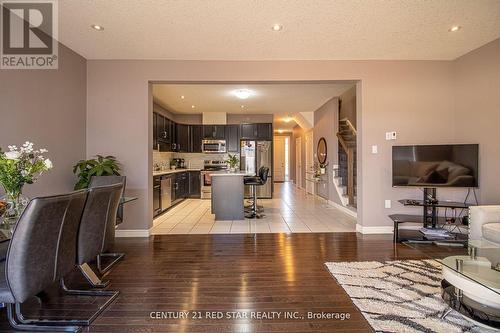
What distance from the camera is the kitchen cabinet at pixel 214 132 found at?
27.0 ft

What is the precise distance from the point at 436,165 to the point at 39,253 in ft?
14.7

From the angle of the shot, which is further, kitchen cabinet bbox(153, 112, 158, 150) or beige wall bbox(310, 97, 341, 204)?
beige wall bbox(310, 97, 341, 204)

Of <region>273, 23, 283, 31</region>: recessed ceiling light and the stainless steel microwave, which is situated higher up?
<region>273, 23, 283, 31</region>: recessed ceiling light

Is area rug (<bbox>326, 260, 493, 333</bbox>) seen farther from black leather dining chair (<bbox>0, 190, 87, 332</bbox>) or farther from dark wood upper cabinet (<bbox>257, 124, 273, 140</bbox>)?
dark wood upper cabinet (<bbox>257, 124, 273, 140</bbox>)

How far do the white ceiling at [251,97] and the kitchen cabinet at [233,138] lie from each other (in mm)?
531

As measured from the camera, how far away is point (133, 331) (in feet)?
6.04

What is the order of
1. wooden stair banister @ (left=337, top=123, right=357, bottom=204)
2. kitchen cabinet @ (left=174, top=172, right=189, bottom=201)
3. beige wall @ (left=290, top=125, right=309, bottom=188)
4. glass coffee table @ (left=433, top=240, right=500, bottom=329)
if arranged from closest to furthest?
glass coffee table @ (left=433, top=240, right=500, bottom=329), wooden stair banister @ (left=337, top=123, right=357, bottom=204), kitchen cabinet @ (left=174, top=172, right=189, bottom=201), beige wall @ (left=290, top=125, right=309, bottom=188)

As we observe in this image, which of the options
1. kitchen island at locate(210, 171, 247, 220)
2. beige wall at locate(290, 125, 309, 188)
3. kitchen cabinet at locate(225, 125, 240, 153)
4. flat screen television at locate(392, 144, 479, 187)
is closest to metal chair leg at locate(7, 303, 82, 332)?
kitchen island at locate(210, 171, 247, 220)

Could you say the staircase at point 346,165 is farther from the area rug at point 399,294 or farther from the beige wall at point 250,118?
the area rug at point 399,294

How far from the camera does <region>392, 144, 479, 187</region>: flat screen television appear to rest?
11.3 ft

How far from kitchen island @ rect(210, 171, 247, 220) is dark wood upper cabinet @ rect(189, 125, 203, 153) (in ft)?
10.8

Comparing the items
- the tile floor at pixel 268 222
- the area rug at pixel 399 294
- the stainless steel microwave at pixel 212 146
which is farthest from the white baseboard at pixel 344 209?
the stainless steel microwave at pixel 212 146

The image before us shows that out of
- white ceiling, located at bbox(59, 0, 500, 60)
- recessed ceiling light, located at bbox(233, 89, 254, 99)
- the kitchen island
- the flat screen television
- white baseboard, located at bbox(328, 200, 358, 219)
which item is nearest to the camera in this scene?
white ceiling, located at bbox(59, 0, 500, 60)

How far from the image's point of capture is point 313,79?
13.5ft
